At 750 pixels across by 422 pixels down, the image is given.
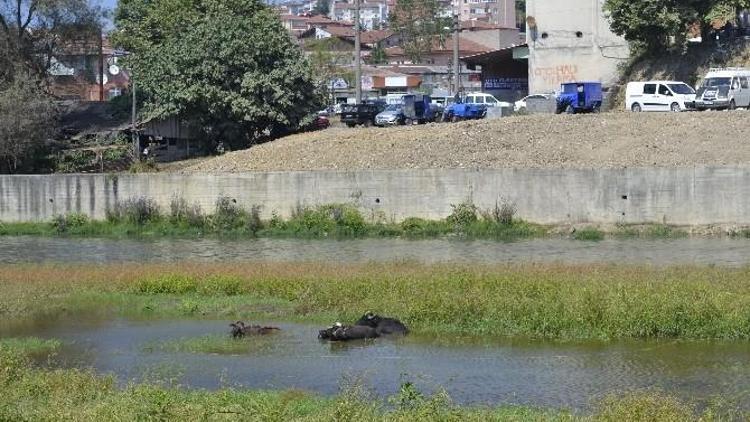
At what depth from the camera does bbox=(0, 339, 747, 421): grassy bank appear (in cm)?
1450

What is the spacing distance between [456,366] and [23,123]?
37.8m

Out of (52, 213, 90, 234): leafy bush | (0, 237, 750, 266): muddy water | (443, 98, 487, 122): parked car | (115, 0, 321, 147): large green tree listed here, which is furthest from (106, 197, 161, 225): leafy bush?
(443, 98, 487, 122): parked car

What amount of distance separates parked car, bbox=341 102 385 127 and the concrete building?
443 inches

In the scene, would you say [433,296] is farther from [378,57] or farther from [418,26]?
[418,26]

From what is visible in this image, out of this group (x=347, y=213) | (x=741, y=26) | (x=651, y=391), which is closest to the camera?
(x=651, y=391)

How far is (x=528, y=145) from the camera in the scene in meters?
47.0

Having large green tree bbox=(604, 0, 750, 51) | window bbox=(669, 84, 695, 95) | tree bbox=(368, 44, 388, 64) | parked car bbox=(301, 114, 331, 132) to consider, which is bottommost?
parked car bbox=(301, 114, 331, 132)

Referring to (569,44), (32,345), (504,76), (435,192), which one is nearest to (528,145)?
(435,192)

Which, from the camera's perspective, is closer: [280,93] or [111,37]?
[280,93]

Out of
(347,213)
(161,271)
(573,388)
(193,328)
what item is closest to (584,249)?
(347,213)

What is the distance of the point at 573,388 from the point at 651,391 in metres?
1.38

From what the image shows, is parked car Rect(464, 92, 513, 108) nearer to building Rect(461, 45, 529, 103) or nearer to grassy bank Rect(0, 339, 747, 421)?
building Rect(461, 45, 529, 103)

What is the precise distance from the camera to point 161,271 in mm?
31766

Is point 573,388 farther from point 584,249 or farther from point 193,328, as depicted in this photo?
point 584,249
